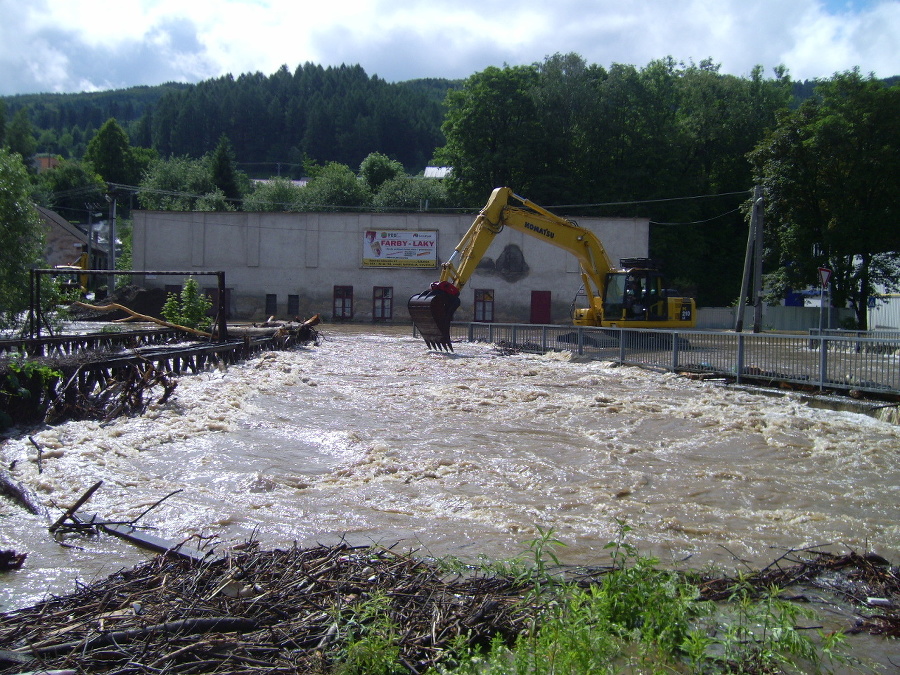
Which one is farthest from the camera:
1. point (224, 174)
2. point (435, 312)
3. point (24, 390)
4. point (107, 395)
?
point (224, 174)

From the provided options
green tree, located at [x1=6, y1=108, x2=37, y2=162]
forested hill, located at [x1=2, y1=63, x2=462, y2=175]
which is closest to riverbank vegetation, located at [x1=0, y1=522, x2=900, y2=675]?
green tree, located at [x1=6, y1=108, x2=37, y2=162]

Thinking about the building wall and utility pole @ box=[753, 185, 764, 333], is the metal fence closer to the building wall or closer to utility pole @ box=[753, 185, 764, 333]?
utility pole @ box=[753, 185, 764, 333]

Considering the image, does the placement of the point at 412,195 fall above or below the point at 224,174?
below

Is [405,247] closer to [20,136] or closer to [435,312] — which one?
[435,312]

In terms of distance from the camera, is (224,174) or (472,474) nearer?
(472,474)


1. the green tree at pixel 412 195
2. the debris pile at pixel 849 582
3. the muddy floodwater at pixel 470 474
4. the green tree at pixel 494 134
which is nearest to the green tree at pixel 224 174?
the green tree at pixel 412 195

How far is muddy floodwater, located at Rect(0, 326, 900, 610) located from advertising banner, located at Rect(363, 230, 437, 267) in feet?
96.8

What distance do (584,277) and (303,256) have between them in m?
22.8

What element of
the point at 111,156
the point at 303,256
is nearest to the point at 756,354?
the point at 303,256

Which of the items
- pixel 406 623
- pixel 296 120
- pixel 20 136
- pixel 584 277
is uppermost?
pixel 296 120

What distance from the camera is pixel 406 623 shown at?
13.3 feet

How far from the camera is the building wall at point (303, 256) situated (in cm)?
4422

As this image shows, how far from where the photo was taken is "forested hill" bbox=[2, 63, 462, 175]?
422ft

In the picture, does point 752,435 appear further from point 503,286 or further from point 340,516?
point 503,286
